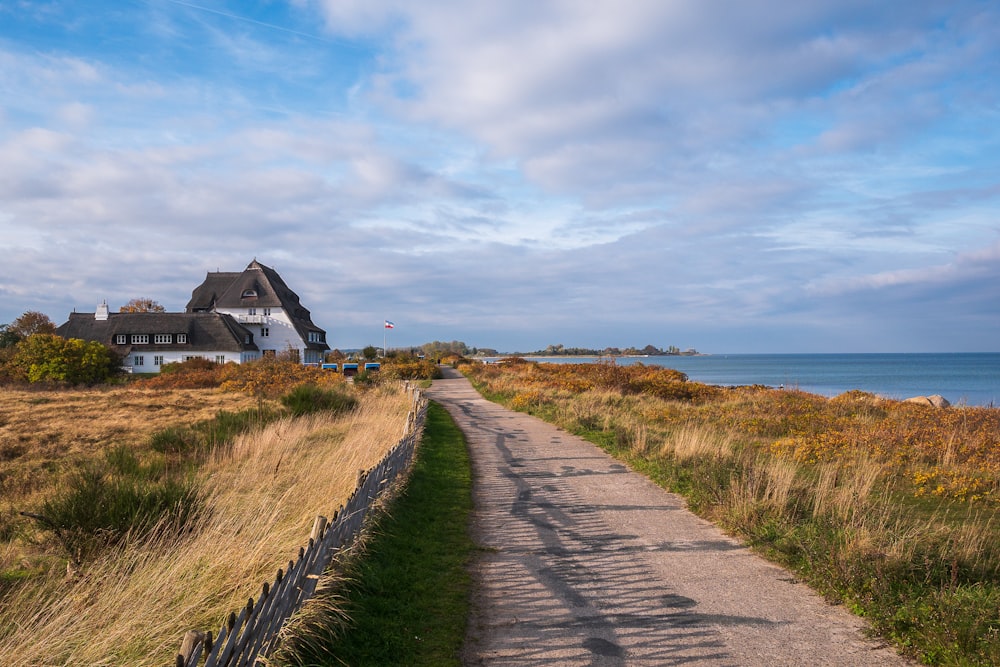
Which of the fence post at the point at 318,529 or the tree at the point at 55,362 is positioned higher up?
the tree at the point at 55,362

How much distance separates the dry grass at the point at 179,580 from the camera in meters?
4.43

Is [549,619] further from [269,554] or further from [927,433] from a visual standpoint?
[927,433]

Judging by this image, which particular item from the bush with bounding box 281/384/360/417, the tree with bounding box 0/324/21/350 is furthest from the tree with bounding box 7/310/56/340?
the bush with bounding box 281/384/360/417

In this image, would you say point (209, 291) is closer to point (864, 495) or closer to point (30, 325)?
point (30, 325)

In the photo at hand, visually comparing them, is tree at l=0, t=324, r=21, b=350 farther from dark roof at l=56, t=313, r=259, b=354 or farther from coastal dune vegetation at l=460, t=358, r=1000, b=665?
coastal dune vegetation at l=460, t=358, r=1000, b=665

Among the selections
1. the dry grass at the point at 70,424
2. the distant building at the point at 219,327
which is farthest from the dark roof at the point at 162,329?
the dry grass at the point at 70,424

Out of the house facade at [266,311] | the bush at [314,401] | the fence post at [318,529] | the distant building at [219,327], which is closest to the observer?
the fence post at [318,529]

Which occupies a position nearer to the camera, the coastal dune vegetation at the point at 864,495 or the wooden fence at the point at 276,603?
the wooden fence at the point at 276,603

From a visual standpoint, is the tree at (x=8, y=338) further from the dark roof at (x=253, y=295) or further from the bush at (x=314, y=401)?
the bush at (x=314, y=401)

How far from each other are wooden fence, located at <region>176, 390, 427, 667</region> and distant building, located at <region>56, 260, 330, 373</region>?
2048 inches

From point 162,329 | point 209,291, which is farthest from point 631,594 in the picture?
point 209,291

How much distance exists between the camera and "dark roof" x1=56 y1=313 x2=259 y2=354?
60.0m

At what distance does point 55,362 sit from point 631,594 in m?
50.1

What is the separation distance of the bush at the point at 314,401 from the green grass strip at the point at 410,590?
11.6m
